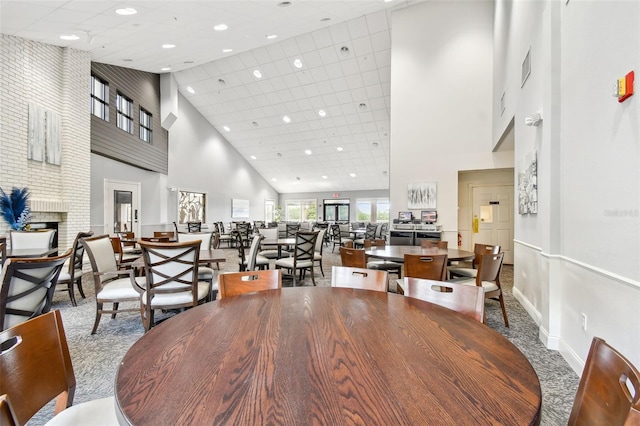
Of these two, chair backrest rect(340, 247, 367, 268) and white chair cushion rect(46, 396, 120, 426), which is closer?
white chair cushion rect(46, 396, 120, 426)

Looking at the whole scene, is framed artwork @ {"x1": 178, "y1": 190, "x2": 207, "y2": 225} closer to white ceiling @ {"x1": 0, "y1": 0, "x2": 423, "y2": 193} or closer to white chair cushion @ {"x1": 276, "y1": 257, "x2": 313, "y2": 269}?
white ceiling @ {"x1": 0, "y1": 0, "x2": 423, "y2": 193}

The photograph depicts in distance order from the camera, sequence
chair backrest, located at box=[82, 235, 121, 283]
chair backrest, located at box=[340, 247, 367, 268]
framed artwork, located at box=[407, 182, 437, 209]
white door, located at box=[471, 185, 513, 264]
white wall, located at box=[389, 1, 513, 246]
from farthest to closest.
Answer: white door, located at box=[471, 185, 513, 264] < framed artwork, located at box=[407, 182, 437, 209] < white wall, located at box=[389, 1, 513, 246] < chair backrest, located at box=[340, 247, 367, 268] < chair backrest, located at box=[82, 235, 121, 283]

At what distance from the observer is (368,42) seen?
291 inches

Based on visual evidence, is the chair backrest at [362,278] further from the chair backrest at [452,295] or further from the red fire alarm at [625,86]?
the red fire alarm at [625,86]

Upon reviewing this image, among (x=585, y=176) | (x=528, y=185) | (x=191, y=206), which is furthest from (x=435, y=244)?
(x=191, y=206)

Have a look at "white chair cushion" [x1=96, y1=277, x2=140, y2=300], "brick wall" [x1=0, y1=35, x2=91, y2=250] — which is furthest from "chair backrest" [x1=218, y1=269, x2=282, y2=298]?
"brick wall" [x1=0, y1=35, x2=91, y2=250]

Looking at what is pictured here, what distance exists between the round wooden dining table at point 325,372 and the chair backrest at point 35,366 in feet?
0.95

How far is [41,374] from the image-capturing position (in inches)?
36.9

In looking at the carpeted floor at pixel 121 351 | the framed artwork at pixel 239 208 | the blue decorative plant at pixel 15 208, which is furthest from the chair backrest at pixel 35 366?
the framed artwork at pixel 239 208

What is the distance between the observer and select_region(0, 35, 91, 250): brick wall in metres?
4.70

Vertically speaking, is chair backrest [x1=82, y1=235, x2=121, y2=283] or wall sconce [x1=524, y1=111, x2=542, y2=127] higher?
wall sconce [x1=524, y1=111, x2=542, y2=127]

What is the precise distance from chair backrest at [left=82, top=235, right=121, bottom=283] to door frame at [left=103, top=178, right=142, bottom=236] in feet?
16.4

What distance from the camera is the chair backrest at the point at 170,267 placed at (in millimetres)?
2533

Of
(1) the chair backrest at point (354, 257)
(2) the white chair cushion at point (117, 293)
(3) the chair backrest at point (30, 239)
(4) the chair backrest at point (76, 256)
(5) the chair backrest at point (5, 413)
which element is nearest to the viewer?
(5) the chair backrest at point (5, 413)
